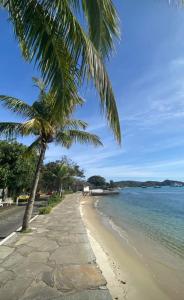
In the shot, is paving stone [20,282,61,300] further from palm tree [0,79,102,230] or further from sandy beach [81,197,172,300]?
palm tree [0,79,102,230]

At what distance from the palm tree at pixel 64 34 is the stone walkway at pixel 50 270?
3074 mm

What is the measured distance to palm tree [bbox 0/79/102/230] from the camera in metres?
10.4

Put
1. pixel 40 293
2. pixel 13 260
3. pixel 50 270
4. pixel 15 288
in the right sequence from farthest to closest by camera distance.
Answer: pixel 13 260, pixel 50 270, pixel 15 288, pixel 40 293

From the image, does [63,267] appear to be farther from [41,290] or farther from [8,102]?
[8,102]

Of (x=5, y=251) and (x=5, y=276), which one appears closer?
(x=5, y=276)

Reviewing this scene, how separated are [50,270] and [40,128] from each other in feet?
18.7

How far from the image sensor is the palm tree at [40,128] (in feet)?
34.0

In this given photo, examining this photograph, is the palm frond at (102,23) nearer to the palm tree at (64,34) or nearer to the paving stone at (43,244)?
the palm tree at (64,34)

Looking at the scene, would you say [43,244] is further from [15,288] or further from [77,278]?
[15,288]

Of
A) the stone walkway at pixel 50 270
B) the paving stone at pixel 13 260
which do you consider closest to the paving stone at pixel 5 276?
the stone walkway at pixel 50 270

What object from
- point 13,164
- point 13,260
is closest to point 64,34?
point 13,260

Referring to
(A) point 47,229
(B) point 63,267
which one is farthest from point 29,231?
(B) point 63,267

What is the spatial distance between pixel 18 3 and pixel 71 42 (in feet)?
3.15

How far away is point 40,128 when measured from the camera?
432 inches
